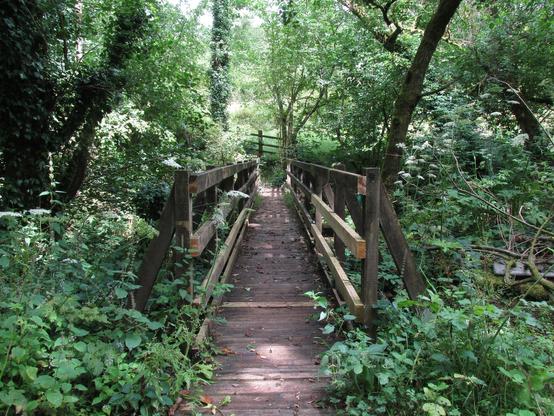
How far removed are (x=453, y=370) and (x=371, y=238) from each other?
0.98 metres

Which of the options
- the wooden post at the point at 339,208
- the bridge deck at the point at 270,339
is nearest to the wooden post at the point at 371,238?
the bridge deck at the point at 270,339

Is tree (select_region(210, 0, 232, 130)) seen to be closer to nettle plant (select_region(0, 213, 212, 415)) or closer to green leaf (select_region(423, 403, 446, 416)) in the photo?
nettle plant (select_region(0, 213, 212, 415))

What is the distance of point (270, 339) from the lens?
11.3 feet

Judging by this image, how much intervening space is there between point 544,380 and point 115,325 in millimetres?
2346

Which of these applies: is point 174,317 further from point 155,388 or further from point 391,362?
point 391,362

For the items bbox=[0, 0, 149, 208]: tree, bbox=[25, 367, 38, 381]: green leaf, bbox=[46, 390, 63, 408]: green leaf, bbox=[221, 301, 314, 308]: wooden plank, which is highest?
bbox=[0, 0, 149, 208]: tree

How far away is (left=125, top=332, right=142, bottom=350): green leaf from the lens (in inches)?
84.9

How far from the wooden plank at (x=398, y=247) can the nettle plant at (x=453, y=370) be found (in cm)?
42

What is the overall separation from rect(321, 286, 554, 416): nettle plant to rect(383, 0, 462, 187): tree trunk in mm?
Answer: 3608

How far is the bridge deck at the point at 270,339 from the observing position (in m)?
2.52

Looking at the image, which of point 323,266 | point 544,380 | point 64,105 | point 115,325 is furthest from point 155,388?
point 64,105

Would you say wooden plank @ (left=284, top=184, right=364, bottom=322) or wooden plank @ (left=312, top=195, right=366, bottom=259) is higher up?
wooden plank @ (left=312, top=195, right=366, bottom=259)

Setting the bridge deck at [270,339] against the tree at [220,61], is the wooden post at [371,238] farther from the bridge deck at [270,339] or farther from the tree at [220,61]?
the tree at [220,61]

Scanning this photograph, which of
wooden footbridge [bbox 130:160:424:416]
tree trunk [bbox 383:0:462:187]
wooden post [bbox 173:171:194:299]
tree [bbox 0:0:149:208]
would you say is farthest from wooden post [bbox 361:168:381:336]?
tree [bbox 0:0:149:208]
